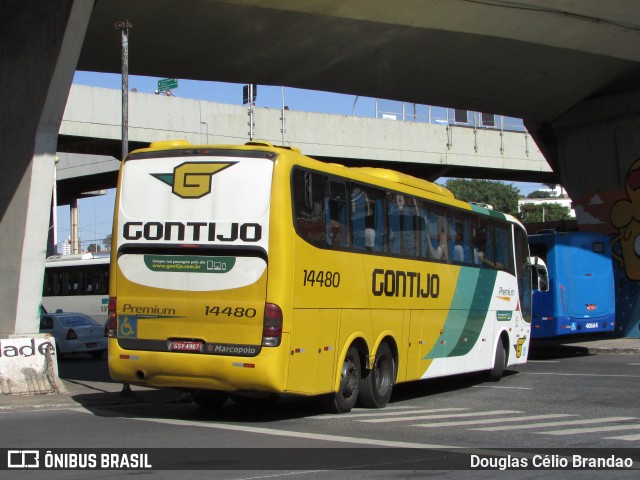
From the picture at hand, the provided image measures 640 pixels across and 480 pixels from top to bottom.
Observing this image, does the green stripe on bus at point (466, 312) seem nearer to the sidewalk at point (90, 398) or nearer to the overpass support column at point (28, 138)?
the sidewalk at point (90, 398)

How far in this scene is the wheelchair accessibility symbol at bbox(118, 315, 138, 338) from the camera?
480 inches

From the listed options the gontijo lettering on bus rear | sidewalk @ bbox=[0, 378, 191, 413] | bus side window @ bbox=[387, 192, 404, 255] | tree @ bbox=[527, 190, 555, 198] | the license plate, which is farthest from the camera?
tree @ bbox=[527, 190, 555, 198]

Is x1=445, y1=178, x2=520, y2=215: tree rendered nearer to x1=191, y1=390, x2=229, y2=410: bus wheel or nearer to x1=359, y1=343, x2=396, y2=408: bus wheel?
x1=359, y1=343, x2=396, y2=408: bus wheel

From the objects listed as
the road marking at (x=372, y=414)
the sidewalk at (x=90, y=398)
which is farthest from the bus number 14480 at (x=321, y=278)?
the sidewalk at (x=90, y=398)

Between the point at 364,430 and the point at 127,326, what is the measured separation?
346cm

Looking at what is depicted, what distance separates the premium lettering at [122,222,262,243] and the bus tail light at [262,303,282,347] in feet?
2.94

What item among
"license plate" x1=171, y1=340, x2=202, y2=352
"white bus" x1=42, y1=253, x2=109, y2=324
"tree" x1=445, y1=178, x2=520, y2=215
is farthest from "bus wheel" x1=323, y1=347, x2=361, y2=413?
"tree" x1=445, y1=178, x2=520, y2=215

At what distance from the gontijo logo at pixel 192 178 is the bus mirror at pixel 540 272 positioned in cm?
1147

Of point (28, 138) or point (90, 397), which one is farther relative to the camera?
point (90, 397)

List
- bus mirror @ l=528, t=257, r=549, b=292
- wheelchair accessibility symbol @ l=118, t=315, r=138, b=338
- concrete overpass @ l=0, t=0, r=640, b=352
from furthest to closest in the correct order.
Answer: bus mirror @ l=528, t=257, r=549, b=292
concrete overpass @ l=0, t=0, r=640, b=352
wheelchair accessibility symbol @ l=118, t=315, r=138, b=338

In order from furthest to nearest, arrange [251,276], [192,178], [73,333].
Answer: [73,333]
[192,178]
[251,276]

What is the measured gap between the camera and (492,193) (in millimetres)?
136000

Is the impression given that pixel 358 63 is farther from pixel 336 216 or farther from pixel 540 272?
pixel 336 216

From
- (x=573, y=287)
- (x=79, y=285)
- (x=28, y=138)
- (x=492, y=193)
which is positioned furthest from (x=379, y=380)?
(x=492, y=193)
